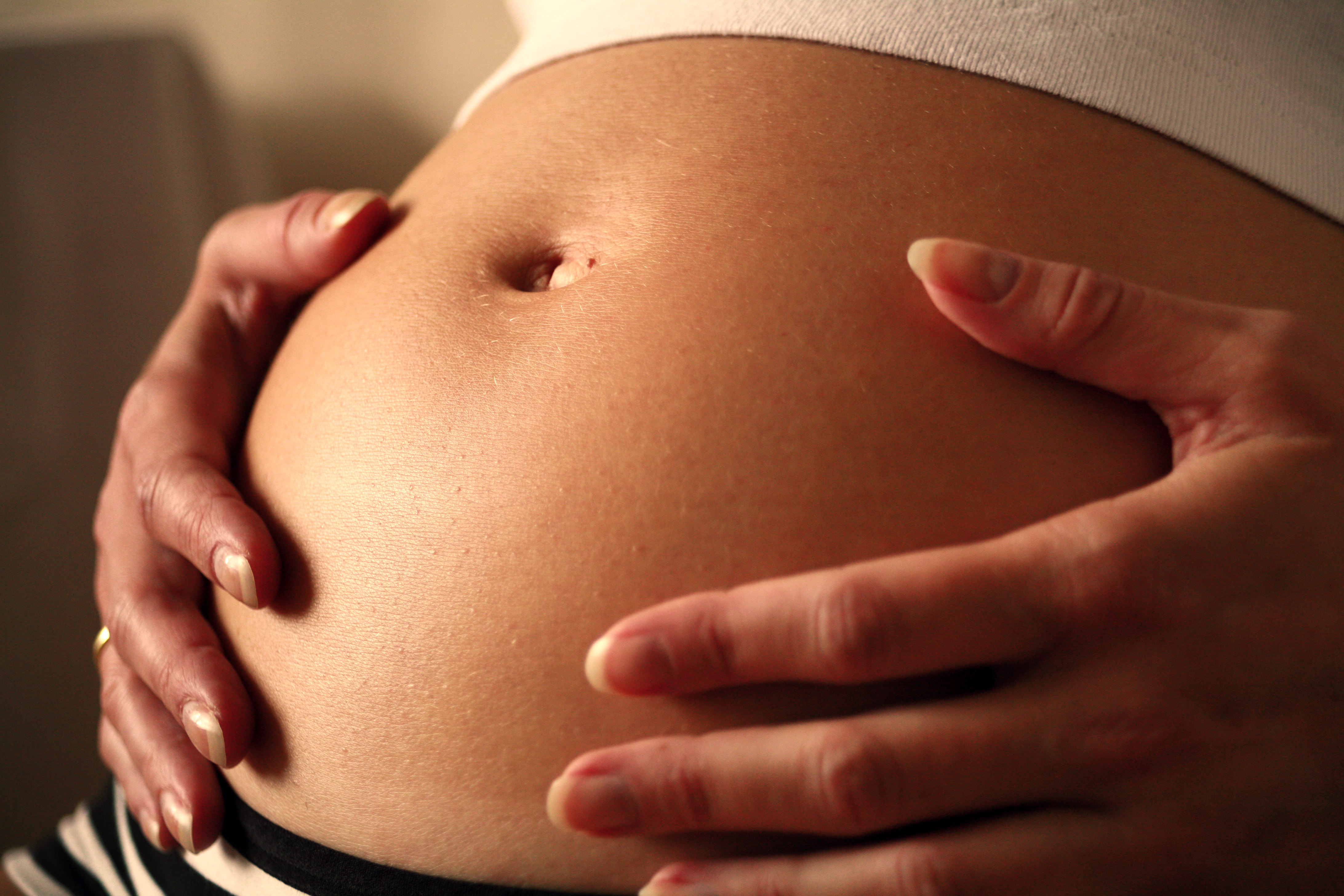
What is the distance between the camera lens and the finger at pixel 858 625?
37 centimetres

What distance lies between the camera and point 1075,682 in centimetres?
38

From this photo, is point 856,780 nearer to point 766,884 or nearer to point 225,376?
point 766,884

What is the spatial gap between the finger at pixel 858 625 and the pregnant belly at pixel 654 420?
3 cm

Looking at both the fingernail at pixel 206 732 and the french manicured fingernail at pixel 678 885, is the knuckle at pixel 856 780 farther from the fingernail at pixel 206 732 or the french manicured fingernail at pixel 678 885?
the fingernail at pixel 206 732

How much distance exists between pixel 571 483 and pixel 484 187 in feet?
0.84

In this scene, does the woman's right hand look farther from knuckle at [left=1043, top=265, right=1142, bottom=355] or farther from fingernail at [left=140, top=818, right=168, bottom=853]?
knuckle at [left=1043, top=265, right=1142, bottom=355]

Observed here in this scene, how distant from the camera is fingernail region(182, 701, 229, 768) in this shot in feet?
1.61

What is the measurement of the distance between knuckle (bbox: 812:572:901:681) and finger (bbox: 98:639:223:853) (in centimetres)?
38

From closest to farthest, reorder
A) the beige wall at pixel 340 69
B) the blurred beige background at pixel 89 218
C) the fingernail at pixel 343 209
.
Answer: the fingernail at pixel 343 209 → the blurred beige background at pixel 89 218 → the beige wall at pixel 340 69

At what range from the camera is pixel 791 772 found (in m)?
0.38

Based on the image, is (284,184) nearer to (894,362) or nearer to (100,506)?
(100,506)

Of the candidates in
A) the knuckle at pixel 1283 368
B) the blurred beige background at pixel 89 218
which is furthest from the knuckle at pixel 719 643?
the blurred beige background at pixel 89 218

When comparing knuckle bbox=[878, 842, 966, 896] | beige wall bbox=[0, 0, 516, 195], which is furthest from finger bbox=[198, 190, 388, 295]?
beige wall bbox=[0, 0, 516, 195]

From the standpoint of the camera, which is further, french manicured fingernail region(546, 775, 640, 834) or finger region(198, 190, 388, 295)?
finger region(198, 190, 388, 295)
